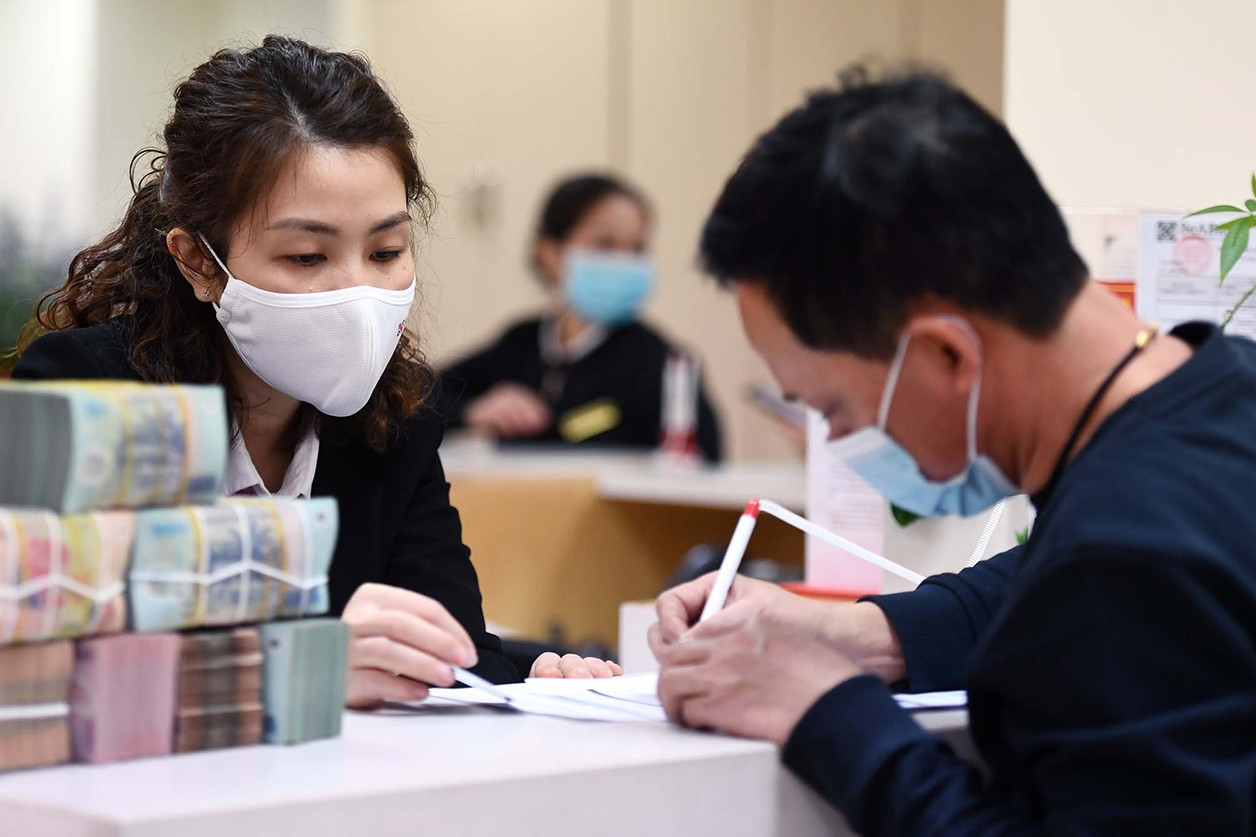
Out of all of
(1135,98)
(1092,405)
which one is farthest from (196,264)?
(1135,98)

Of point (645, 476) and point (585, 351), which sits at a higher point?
point (585, 351)

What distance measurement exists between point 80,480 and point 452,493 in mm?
853

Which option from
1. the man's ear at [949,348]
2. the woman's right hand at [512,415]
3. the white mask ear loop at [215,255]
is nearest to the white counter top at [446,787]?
the man's ear at [949,348]

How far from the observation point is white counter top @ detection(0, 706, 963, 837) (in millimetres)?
725

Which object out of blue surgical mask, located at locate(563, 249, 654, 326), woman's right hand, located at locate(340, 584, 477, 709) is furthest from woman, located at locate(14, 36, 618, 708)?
blue surgical mask, located at locate(563, 249, 654, 326)

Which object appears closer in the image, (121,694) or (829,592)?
(121,694)

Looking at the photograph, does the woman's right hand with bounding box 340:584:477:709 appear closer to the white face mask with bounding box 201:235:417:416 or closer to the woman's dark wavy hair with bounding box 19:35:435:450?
the white face mask with bounding box 201:235:417:416

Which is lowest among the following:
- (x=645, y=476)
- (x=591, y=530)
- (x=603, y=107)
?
(x=591, y=530)

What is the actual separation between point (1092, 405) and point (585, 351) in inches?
141

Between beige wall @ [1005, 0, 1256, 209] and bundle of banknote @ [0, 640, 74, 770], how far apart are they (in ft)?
4.83

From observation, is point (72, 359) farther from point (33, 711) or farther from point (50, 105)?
point (50, 105)

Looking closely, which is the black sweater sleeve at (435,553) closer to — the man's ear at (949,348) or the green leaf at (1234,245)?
the man's ear at (949,348)

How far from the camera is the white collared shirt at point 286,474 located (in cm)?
138

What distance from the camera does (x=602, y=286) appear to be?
442 centimetres
